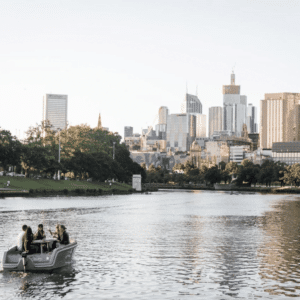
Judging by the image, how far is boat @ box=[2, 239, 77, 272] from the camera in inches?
1064

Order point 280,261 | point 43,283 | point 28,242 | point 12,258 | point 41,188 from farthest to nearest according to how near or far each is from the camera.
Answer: point 41,188
point 280,261
point 28,242
point 12,258
point 43,283

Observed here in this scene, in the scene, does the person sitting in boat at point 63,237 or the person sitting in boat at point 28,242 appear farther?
the person sitting in boat at point 63,237

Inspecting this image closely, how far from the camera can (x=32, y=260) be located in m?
27.2

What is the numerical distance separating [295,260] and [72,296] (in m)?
15.0

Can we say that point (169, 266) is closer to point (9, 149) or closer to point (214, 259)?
point (214, 259)

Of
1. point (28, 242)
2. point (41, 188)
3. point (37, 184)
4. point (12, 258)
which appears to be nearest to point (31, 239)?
point (28, 242)

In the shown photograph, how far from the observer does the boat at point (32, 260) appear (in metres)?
27.0

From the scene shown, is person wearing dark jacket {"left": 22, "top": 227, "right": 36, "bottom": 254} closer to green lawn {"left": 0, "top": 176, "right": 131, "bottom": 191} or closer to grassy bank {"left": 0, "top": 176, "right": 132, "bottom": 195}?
grassy bank {"left": 0, "top": 176, "right": 132, "bottom": 195}

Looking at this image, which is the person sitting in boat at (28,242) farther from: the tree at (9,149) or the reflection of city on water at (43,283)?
the tree at (9,149)

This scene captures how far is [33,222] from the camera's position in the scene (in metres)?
53.6

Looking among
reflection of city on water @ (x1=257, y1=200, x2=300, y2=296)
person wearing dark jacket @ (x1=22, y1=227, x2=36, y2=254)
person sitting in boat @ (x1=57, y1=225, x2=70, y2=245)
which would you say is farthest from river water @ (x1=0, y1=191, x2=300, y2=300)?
person sitting in boat @ (x1=57, y1=225, x2=70, y2=245)

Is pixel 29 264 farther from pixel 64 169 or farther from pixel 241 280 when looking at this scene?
pixel 64 169

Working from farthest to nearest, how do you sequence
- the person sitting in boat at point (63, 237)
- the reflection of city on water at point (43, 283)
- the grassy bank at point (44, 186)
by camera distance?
the grassy bank at point (44, 186) < the person sitting in boat at point (63, 237) < the reflection of city on water at point (43, 283)

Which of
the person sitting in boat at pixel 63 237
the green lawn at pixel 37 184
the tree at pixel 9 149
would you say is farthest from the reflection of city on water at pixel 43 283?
the tree at pixel 9 149
